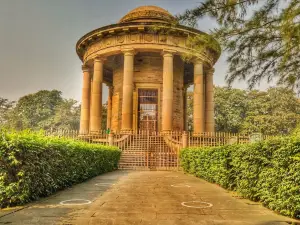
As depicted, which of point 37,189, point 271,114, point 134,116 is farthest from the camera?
point 271,114

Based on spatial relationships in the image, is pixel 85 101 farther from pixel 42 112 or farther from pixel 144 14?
pixel 42 112

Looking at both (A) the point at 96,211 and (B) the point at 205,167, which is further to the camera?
(B) the point at 205,167

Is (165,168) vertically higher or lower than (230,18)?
lower

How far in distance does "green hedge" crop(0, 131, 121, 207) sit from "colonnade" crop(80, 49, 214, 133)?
1402 centimetres

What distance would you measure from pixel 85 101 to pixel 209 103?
11933 mm

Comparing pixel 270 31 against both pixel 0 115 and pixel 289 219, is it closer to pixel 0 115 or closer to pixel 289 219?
pixel 289 219

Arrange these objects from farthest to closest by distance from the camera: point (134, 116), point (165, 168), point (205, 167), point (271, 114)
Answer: point (271, 114), point (134, 116), point (165, 168), point (205, 167)

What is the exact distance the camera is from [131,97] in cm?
2306

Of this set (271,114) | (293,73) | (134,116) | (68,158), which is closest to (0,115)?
(134,116)

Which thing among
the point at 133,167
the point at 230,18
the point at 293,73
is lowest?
the point at 133,167

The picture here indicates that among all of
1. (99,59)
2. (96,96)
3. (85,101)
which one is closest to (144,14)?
(99,59)

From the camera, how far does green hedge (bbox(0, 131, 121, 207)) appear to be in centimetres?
550

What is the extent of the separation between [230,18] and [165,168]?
474 inches

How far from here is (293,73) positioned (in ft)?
23.9
